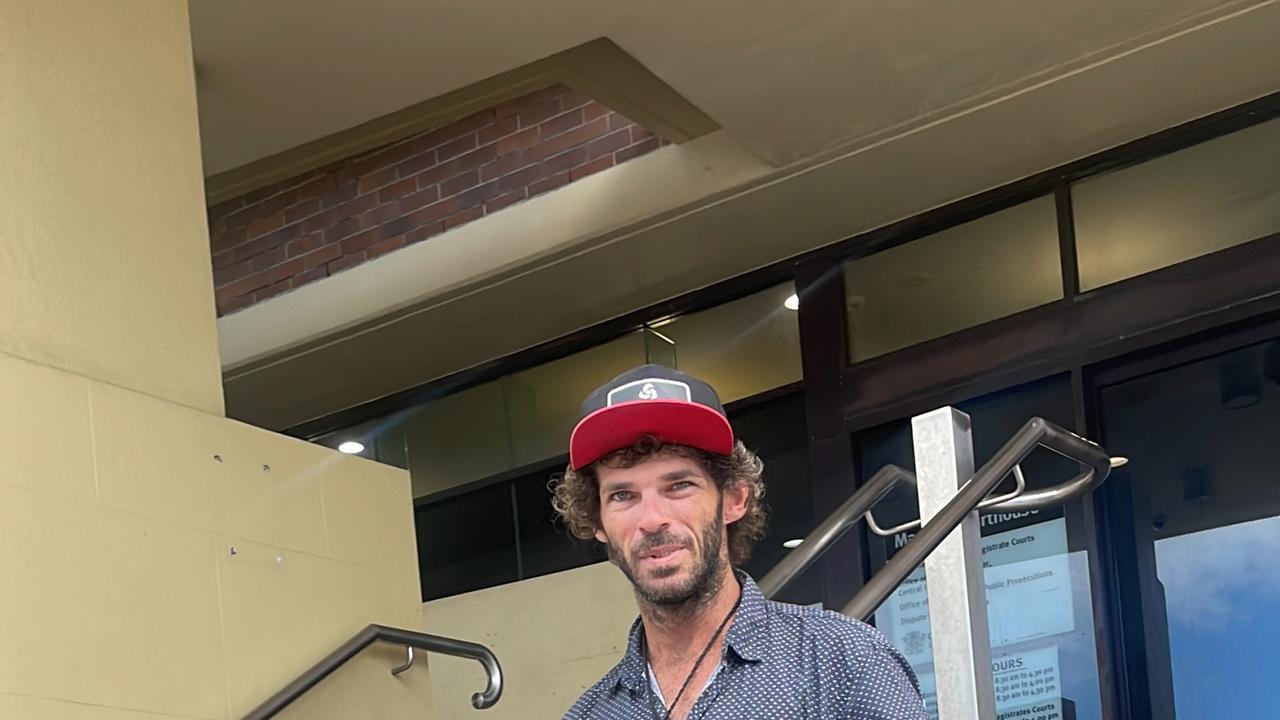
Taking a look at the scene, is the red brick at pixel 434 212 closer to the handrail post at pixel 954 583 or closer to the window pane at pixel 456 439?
the window pane at pixel 456 439

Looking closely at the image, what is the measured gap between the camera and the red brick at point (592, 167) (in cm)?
573

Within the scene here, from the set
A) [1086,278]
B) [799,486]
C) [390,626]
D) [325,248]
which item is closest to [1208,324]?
[1086,278]

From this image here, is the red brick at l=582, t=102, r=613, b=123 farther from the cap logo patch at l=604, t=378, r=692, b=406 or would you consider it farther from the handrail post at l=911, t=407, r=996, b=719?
the cap logo patch at l=604, t=378, r=692, b=406

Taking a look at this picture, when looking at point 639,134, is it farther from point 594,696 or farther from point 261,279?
point 594,696

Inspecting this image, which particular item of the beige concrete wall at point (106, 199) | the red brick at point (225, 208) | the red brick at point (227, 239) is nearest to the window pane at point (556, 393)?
the red brick at point (227, 239)

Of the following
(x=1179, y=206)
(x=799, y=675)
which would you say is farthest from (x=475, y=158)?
(x=799, y=675)

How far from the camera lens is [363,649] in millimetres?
4027

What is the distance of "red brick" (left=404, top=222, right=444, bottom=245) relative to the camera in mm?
6168

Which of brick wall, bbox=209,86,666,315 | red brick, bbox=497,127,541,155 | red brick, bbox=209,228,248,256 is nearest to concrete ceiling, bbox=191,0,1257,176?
brick wall, bbox=209,86,666,315

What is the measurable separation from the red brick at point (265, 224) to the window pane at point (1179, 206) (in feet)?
10.4

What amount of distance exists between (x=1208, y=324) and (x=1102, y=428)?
46cm

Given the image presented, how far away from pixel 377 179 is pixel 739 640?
499 centimetres

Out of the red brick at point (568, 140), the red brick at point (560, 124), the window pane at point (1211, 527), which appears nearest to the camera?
the window pane at point (1211, 527)

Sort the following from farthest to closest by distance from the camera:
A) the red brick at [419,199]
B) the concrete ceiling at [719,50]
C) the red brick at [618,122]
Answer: the red brick at [419,199], the red brick at [618,122], the concrete ceiling at [719,50]
